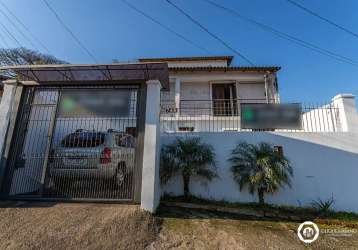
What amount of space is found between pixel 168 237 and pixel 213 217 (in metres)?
1.43

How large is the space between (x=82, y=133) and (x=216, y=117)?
6.04 meters

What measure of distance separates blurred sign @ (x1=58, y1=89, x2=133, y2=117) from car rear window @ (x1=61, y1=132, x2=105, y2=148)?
502 millimetres

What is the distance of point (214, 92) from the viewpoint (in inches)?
461

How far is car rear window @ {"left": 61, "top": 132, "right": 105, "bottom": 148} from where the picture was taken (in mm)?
4945

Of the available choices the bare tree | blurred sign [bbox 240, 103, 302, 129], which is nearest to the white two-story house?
blurred sign [bbox 240, 103, 302, 129]

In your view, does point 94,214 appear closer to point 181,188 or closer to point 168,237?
point 168,237

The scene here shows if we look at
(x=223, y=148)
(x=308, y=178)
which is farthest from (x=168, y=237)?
(x=308, y=178)

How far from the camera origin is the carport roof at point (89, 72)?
4.50m

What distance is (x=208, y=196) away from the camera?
5.72m

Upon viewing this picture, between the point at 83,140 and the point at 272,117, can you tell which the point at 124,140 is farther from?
the point at 272,117

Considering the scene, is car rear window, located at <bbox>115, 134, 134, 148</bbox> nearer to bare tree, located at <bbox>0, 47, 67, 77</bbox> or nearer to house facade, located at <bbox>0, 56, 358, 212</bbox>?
house facade, located at <bbox>0, 56, 358, 212</bbox>

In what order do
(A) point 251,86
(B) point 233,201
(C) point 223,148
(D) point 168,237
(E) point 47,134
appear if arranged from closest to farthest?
(D) point 168,237
(E) point 47,134
(B) point 233,201
(C) point 223,148
(A) point 251,86

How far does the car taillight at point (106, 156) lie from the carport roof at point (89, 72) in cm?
174

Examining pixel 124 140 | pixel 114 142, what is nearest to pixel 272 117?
pixel 124 140
